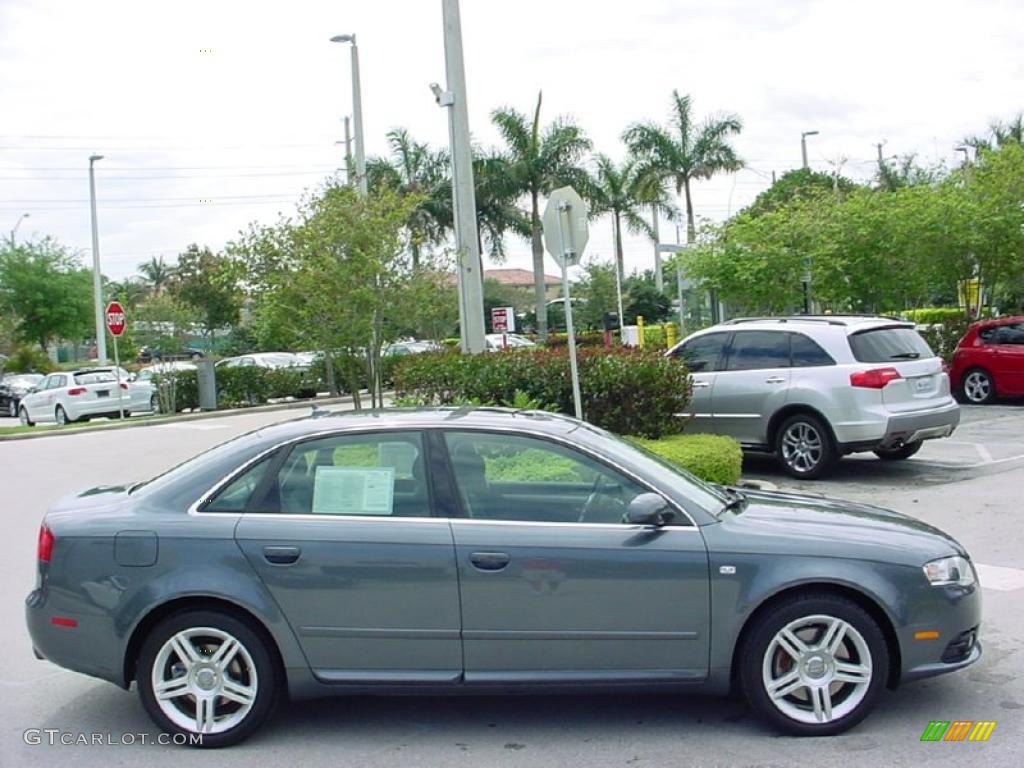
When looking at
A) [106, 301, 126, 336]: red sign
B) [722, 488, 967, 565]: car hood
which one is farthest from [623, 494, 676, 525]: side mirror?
[106, 301, 126, 336]: red sign

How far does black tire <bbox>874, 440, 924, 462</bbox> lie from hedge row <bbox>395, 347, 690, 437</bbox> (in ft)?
9.23

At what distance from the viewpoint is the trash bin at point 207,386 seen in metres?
27.2

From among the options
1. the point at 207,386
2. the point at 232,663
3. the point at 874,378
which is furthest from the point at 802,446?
the point at 207,386

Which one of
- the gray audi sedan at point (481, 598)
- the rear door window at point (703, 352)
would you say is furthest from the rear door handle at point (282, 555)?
the rear door window at point (703, 352)

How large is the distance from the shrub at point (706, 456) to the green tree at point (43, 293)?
3831 centimetres

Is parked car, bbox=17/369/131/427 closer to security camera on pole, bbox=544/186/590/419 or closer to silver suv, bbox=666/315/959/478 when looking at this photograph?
silver suv, bbox=666/315/959/478

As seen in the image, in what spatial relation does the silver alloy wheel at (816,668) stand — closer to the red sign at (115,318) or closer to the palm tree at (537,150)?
the red sign at (115,318)

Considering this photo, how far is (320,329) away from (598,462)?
7.92 m

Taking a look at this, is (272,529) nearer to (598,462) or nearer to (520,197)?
(598,462)

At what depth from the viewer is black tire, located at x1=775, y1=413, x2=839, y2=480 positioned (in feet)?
39.2

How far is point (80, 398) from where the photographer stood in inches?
1061

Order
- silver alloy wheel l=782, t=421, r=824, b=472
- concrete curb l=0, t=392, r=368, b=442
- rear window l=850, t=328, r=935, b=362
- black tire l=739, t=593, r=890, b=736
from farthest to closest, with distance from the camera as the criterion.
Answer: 1. concrete curb l=0, t=392, r=368, b=442
2. silver alloy wheel l=782, t=421, r=824, b=472
3. rear window l=850, t=328, r=935, b=362
4. black tire l=739, t=593, r=890, b=736

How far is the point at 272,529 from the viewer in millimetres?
4969

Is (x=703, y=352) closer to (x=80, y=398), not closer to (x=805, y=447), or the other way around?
(x=805, y=447)
